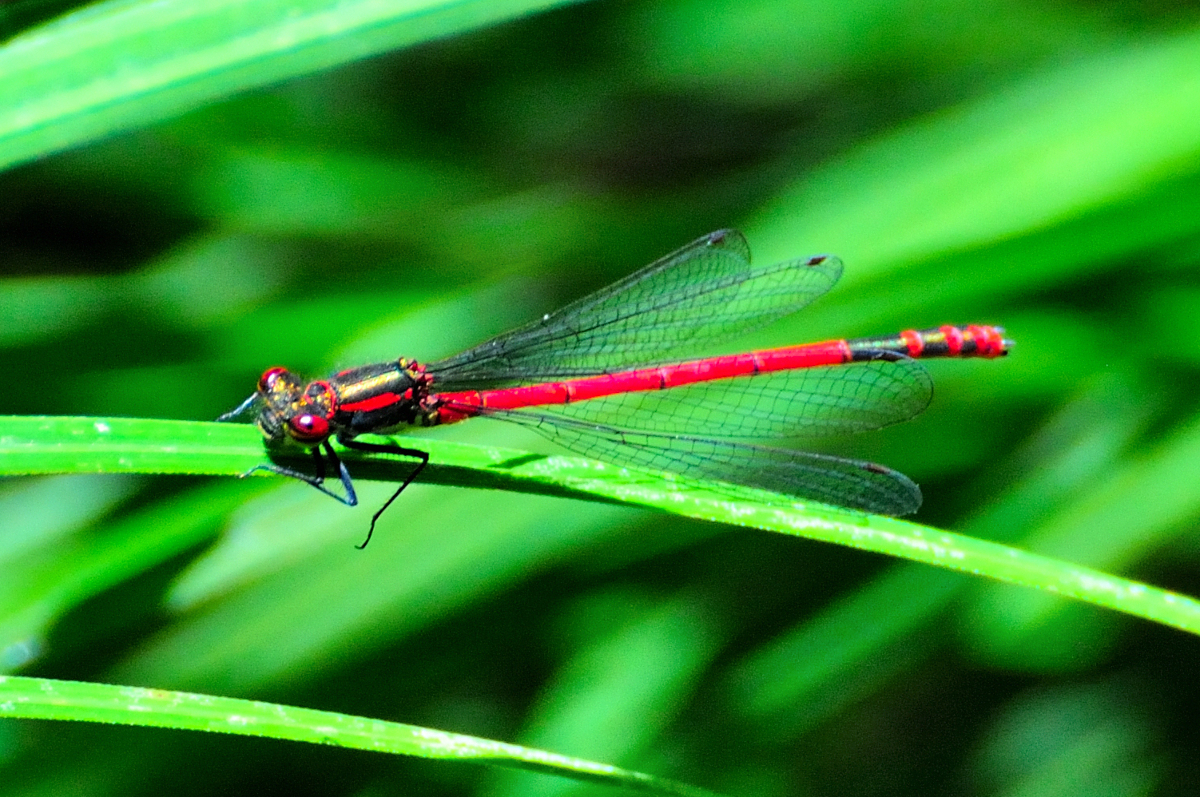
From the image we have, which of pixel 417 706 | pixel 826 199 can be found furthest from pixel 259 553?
pixel 826 199

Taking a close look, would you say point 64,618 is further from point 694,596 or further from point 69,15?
point 694,596

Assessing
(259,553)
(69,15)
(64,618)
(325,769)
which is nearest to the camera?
(69,15)

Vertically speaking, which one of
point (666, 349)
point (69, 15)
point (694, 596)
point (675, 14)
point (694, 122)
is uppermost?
point (69, 15)

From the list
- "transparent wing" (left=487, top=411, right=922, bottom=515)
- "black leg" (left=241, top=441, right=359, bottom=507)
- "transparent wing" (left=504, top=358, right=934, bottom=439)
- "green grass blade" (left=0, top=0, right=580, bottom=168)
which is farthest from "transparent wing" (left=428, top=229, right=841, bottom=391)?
"green grass blade" (left=0, top=0, right=580, bottom=168)

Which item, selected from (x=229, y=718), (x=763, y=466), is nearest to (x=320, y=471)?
(x=229, y=718)

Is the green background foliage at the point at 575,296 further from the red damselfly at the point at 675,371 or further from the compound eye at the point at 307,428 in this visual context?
the compound eye at the point at 307,428

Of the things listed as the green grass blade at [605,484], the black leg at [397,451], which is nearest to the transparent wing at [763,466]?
the green grass blade at [605,484]
